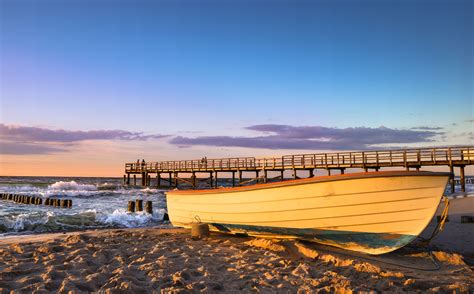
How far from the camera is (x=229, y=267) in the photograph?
20.5ft

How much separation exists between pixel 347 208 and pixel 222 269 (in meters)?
2.96

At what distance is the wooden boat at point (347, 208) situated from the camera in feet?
21.4

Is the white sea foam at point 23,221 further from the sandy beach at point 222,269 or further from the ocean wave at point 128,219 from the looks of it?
the sandy beach at point 222,269

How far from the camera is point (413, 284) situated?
522 centimetres

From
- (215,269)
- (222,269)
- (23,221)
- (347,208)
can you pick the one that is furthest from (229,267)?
(23,221)

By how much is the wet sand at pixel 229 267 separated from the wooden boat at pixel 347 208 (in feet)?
1.14

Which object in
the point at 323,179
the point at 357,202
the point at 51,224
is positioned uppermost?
the point at 323,179

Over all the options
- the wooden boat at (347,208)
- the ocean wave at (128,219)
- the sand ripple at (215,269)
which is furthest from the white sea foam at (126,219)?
the wooden boat at (347,208)

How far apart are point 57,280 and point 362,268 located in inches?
205

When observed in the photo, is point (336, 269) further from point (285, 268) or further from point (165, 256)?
point (165, 256)

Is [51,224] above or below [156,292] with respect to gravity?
below

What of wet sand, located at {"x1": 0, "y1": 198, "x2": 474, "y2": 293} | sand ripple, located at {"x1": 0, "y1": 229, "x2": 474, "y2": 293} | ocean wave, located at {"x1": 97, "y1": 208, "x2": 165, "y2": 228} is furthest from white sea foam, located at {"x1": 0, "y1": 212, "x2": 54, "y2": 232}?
sand ripple, located at {"x1": 0, "y1": 229, "x2": 474, "y2": 293}

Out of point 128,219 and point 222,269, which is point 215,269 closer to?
point 222,269

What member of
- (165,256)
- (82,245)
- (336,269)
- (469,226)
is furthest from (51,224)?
(469,226)
